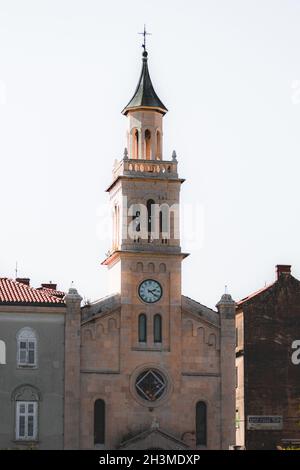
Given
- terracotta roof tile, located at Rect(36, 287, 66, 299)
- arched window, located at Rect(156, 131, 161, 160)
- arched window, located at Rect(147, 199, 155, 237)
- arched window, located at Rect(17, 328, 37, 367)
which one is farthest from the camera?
terracotta roof tile, located at Rect(36, 287, 66, 299)

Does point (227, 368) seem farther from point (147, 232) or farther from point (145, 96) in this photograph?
point (145, 96)

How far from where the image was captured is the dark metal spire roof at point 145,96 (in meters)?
81.1

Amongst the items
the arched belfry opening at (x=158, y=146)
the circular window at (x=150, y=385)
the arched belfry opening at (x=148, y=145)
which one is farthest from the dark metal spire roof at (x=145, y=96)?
the circular window at (x=150, y=385)

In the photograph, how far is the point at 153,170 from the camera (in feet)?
265

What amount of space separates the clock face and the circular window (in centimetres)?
372

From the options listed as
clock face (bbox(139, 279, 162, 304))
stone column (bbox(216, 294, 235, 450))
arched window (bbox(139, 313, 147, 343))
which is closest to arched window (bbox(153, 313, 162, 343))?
arched window (bbox(139, 313, 147, 343))

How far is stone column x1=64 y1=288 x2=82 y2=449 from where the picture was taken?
250 ft

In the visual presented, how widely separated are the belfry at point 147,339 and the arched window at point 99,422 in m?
0.05

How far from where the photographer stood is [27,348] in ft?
251

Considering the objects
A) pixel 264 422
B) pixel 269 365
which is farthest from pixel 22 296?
A: pixel 264 422

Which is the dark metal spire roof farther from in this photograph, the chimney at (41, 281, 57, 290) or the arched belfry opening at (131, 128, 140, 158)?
the chimney at (41, 281, 57, 290)

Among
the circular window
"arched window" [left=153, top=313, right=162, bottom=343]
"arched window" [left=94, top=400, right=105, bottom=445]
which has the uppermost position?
"arched window" [left=153, top=313, right=162, bottom=343]

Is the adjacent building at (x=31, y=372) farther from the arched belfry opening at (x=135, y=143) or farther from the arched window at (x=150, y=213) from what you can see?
the arched belfry opening at (x=135, y=143)
